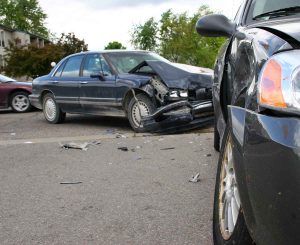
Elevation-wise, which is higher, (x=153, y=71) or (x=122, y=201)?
(x=153, y=71)

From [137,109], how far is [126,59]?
1.36 metres

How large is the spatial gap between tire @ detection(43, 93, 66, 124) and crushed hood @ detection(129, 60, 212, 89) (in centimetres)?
287

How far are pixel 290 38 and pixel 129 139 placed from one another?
5749 mm

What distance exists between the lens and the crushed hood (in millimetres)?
8375

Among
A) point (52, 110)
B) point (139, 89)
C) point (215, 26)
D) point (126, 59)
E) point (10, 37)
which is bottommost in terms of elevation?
point (52, 110)

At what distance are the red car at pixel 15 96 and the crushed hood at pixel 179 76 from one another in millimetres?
7100

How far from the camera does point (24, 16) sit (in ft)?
281

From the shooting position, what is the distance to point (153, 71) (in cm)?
863

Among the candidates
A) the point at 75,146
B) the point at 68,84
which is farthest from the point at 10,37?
the point at 75,146

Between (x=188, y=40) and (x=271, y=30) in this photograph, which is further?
(x=188, y=40)

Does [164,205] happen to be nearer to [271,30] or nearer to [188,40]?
[271,30]

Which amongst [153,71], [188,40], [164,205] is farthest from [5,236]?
[188,40]

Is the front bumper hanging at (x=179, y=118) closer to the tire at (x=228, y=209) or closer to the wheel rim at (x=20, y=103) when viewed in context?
the tire at (x=228, y=209)

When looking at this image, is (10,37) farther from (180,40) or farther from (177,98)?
(177,98)
